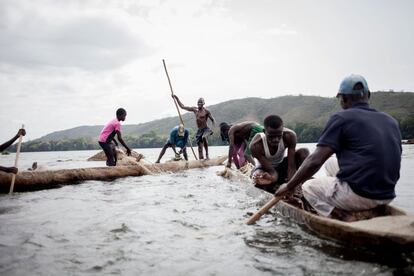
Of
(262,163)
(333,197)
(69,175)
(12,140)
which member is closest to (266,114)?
(69,175)

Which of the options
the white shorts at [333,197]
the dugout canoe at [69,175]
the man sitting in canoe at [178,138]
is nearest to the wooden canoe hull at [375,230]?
the white shorts at [333,197]

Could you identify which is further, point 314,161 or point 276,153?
point 276,153

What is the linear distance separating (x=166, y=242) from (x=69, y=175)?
576 centimetres

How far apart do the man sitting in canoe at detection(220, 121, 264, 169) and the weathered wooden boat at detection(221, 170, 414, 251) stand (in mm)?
3966

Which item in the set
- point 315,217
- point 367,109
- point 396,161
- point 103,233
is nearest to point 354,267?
point 315,217

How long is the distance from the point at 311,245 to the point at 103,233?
2.40m

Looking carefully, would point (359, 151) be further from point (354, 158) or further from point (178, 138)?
point (178, 138)

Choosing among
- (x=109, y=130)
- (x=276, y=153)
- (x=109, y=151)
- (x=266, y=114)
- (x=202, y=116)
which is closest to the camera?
(x=276, y=153)

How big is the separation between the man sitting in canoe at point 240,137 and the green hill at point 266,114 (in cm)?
4083

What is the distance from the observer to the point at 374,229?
2684 millimetres

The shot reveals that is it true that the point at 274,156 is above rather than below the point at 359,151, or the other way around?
below

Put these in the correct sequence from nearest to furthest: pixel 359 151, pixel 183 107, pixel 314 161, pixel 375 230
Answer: pixel 375 230 → pixel 359 151 → pixel 314 161 → pixel 183 107

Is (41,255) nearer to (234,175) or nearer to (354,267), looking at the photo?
(354,267)

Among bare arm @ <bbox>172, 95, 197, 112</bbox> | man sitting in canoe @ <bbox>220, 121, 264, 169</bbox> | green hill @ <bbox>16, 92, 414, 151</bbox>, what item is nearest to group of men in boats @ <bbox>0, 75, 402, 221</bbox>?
man sitting in canoe @ <bbox>220, 121, 264, 169</bbox>
